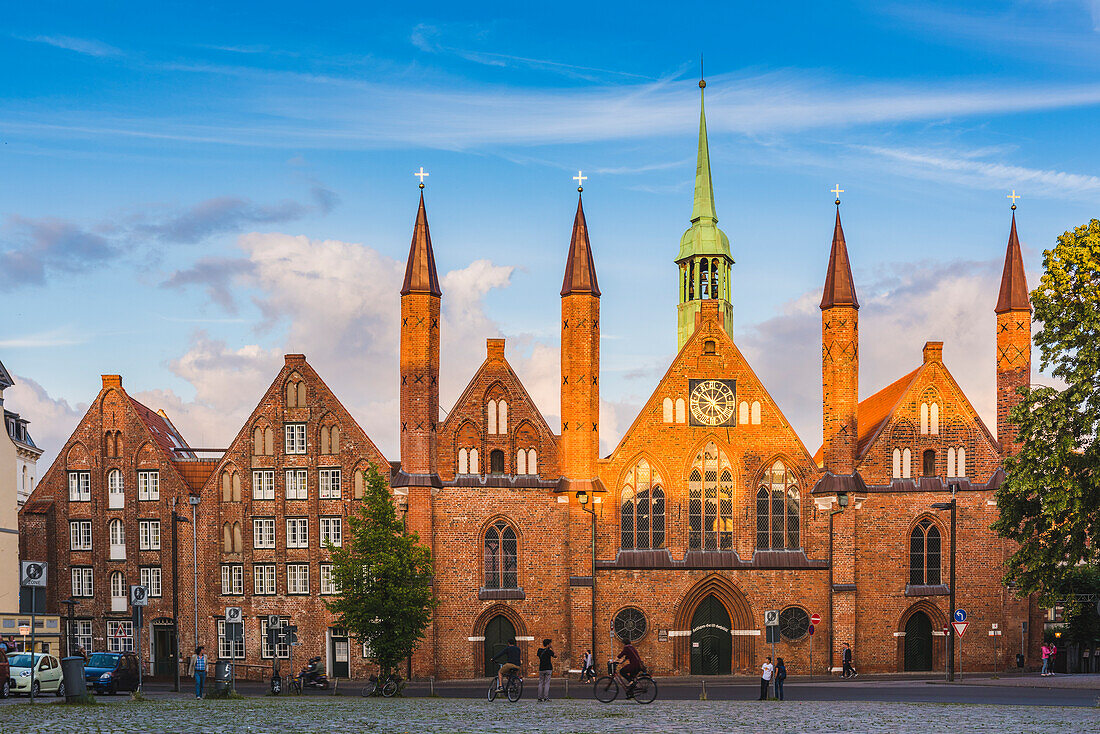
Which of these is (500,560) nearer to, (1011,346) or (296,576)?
(296,576)

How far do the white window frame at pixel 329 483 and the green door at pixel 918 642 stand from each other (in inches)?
1047

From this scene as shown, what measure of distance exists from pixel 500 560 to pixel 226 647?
13200mm

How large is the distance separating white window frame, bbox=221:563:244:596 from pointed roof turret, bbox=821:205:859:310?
29519 millimetres

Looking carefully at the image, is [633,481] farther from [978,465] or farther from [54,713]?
[54,713]

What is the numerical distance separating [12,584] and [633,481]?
30.5m

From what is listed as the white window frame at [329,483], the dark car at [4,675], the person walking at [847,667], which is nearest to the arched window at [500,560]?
the white window frame at [329,483]

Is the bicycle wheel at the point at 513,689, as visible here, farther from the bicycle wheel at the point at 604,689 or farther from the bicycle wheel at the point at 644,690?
the bicycle wheel at the point at 644,690

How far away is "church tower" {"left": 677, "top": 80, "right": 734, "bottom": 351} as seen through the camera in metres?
70.9

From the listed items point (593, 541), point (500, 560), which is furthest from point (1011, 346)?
point (500, 560)

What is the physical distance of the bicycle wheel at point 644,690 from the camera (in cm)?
3447

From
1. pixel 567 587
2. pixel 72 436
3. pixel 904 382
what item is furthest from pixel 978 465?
pixel 72 436

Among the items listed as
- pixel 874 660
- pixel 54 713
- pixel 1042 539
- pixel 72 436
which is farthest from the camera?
pixel 72 436

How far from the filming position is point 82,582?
59.7m

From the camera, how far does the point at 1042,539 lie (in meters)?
43.5
